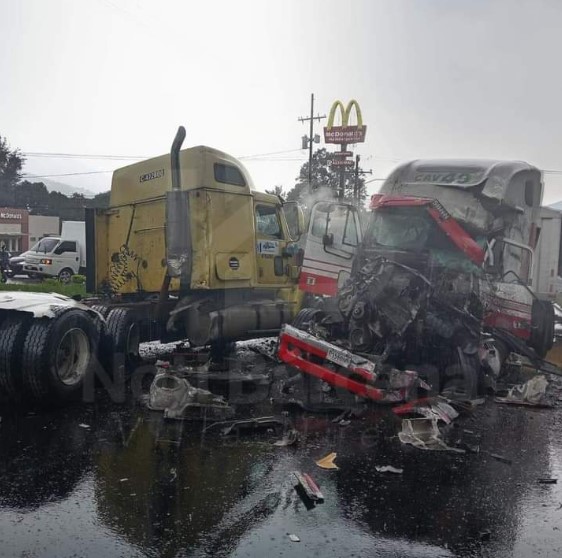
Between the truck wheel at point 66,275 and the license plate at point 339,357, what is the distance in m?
18.6

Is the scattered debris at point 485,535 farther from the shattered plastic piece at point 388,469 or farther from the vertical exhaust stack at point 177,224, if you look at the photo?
the vertical exhaust stack at point 177,224

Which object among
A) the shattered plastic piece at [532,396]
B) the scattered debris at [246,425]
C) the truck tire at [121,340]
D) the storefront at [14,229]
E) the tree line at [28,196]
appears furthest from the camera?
the tree line at [28,196]

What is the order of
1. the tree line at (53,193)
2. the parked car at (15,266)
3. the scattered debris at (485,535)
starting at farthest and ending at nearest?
1. the tree line at (53,193)
2. the parked car at (15,266)
3. the scattered debris at (485,535)

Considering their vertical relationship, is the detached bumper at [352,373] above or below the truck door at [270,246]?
below

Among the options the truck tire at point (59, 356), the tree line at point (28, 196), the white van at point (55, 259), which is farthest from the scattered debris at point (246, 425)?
the tree line at point (28, 196)

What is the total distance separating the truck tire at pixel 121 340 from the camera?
23.2 feet

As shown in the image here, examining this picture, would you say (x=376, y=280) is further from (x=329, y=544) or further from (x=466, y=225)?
(x=329, y=544)

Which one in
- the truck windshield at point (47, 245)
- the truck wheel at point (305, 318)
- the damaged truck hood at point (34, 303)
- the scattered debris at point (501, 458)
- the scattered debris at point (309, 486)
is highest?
the truck windshield at point (47, 245)

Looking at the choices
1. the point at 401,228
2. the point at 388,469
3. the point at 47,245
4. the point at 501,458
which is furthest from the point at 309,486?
the point at 47,245

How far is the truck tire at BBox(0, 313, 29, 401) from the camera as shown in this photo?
5.52 m

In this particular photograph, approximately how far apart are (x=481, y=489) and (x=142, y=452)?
284 cm

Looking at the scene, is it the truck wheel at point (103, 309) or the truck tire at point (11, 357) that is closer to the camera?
the truck tire at point (11, 357)

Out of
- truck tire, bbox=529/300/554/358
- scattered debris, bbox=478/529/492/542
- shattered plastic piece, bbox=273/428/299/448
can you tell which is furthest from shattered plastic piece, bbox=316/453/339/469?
truck tire, bbox=529/300/554/358

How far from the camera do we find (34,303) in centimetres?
587
